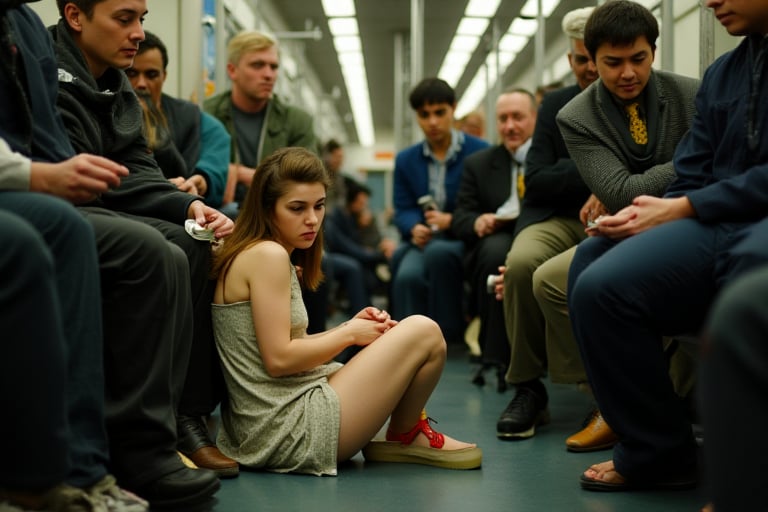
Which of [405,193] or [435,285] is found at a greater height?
[405,193]

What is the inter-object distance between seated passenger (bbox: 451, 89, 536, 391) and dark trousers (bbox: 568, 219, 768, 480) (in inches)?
74.1

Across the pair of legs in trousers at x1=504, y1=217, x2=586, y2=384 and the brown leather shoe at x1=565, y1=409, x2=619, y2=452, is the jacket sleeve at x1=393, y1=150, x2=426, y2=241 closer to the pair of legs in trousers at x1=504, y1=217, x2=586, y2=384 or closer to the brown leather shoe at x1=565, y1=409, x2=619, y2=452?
the pair of legs in trousers at x1=504, y1=217, x2=586, y2=384

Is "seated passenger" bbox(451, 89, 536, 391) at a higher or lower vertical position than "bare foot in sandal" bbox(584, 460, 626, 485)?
higher

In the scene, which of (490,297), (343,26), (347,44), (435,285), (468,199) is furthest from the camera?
(347,44)

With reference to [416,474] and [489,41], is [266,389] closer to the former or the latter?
[416,474]

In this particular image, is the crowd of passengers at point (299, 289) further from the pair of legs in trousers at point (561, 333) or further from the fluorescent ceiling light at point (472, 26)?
the fluorescent ceiling light at point (472, 26)

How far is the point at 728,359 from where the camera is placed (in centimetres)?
110

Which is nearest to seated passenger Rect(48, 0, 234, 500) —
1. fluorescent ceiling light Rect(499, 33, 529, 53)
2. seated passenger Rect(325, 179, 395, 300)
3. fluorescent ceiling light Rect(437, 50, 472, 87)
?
seated passenger Rect(325, 179, 395, 300)

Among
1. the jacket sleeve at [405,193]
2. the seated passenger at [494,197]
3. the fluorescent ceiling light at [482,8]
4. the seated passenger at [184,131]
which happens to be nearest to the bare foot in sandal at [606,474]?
the seated passenger at [494,197]

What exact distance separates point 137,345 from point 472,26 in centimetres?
1021

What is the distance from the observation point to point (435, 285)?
518 cm

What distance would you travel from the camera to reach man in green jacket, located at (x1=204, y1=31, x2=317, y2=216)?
4570mm

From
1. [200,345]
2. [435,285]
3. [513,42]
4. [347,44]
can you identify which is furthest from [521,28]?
[200,345]

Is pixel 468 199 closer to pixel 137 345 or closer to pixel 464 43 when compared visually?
pixel 137 345
